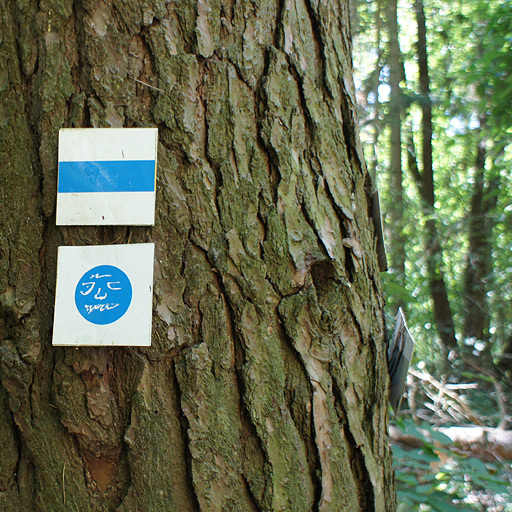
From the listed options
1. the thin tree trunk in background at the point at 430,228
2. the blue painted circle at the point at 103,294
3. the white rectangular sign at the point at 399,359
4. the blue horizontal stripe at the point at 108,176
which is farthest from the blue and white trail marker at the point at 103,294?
the thin tree trunk in background at the point at 430,228

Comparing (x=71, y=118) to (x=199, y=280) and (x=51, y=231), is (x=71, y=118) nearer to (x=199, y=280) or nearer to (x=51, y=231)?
(x=51, y=231)

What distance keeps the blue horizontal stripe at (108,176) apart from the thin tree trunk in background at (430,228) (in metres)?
6.49

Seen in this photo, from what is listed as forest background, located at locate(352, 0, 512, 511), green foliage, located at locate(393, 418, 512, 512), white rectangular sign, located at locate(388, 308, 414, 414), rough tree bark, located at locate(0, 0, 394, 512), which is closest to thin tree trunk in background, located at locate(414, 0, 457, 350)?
forest background, located at locate(352, 0, 512, 511)

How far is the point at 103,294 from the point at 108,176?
0.81 feet

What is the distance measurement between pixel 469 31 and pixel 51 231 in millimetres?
7785

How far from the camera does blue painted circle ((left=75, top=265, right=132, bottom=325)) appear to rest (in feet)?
3.13

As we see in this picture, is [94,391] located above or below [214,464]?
above

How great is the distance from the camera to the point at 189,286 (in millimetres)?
956

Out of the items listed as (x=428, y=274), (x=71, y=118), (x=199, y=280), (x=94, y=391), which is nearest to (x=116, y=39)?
(x=71, y=118)

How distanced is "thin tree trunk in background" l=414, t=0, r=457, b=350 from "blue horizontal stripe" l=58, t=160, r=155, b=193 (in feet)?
21.3

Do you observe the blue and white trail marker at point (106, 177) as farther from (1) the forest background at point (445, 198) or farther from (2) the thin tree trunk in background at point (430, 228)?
(2) the thin tree trunk in background at point (430, 228)

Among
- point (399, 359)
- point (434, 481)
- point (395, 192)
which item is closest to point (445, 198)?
point (395, 192)

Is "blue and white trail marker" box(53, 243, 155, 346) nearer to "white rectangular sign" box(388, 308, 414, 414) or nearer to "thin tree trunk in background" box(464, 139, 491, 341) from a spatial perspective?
"white rectangular sign" box(388, 308, 414, 414)

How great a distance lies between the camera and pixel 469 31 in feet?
23.1
